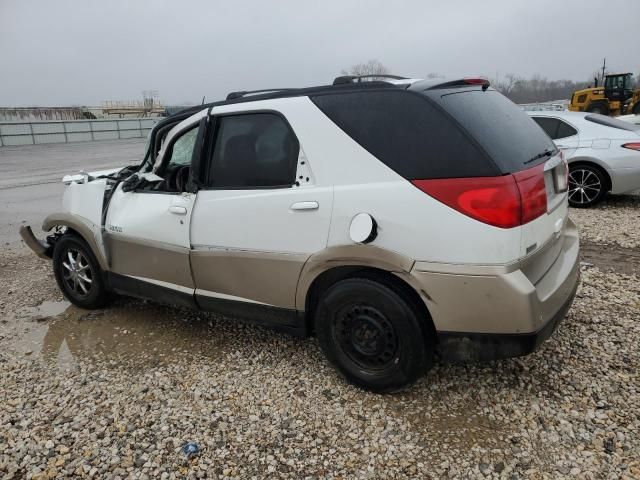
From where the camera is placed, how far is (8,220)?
8.55 m

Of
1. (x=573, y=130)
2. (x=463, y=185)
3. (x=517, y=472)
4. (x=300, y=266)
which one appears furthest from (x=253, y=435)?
(x=573, y=130)

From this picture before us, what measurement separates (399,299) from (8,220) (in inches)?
334

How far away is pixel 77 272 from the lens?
4.32m

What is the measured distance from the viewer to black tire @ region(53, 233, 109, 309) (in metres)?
4.19

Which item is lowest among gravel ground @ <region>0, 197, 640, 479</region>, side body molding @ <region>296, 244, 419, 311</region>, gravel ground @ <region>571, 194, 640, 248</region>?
gravel ground @ <region>571, 194, 640, 248</region>

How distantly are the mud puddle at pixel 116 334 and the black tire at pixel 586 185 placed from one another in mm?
6105

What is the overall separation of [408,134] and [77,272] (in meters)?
3.32

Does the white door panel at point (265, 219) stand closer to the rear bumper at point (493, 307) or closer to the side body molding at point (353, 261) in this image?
the side body molding at point (353, 261)

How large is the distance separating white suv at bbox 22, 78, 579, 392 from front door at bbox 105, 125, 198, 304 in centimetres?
2

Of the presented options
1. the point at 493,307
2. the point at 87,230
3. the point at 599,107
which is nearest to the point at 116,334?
the point at 87,230

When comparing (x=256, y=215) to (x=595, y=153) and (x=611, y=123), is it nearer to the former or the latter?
(x=595, y=153)

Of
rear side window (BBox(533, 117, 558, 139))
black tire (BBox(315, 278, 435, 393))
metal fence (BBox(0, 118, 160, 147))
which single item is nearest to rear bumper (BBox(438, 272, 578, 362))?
black tire (BBox(315, 278, 435, 393))

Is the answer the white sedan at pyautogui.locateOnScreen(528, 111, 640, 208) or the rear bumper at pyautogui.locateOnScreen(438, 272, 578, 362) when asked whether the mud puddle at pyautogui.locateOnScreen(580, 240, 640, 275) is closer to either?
the white sedan at pyautogui.locateOnScreen(528, 111, 640, 208)

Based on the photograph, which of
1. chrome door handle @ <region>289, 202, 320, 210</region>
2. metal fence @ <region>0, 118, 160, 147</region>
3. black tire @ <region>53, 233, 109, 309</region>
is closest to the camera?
chrome door handle @ <region>289, 202, 320, 210</region>
